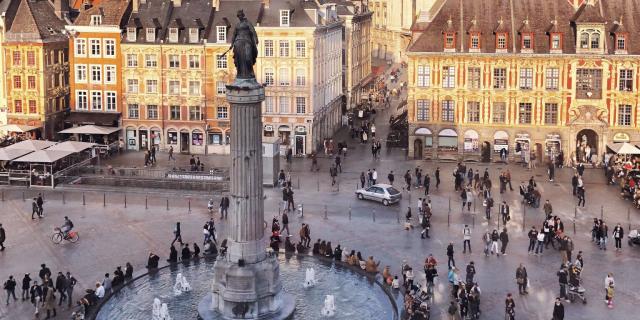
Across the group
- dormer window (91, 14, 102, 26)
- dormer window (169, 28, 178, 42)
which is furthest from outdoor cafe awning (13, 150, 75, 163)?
dormer window (91, 14, 102, 26)

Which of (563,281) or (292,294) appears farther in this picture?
(563,281)

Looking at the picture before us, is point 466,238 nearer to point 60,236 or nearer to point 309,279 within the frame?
point 309,279

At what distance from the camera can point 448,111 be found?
253 feet

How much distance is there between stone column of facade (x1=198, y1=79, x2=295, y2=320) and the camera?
1390 inches

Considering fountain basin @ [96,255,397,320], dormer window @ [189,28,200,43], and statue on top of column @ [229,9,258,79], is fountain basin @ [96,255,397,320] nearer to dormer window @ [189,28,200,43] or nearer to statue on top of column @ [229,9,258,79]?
statue on top of column @ [229,9,258,79]

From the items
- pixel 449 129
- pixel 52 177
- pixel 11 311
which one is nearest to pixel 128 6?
pixel 52 177

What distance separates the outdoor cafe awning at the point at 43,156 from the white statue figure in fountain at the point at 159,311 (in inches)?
1221

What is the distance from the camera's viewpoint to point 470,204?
5888 cm

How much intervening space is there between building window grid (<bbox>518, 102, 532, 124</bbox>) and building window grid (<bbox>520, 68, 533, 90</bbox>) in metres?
1.41

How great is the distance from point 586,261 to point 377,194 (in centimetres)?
1722

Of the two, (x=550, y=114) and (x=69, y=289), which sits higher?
(x=550, y=114)

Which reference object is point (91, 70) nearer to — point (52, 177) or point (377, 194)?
point (52, 177)

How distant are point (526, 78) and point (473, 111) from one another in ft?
16.8

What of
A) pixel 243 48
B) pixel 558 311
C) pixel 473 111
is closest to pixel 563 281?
pixel 558 311
